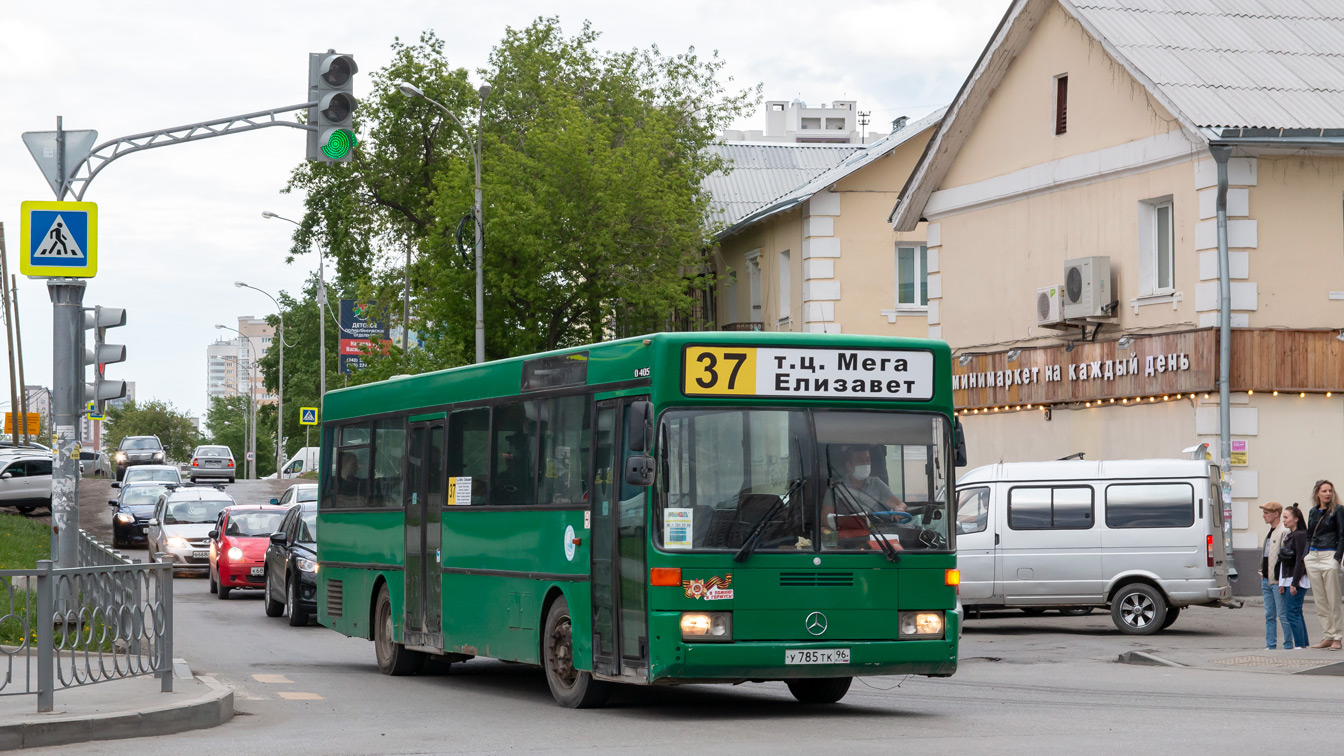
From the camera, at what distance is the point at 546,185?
136 ft

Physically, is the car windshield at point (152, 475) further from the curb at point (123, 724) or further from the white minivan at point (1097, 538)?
the curb at point (123, 724)

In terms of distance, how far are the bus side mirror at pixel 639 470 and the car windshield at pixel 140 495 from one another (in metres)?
32.3

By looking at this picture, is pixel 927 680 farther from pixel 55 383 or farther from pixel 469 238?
pixel 469 238

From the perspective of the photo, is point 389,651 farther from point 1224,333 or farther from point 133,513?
point 133,513

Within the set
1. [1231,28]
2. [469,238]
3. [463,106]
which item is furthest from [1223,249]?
[463,106]

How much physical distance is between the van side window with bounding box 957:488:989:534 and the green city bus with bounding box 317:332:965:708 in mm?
9334

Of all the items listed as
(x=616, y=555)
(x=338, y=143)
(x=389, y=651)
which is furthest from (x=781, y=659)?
(x=338, y=143)

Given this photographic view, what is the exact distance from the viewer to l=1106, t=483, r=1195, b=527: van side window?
849 inches

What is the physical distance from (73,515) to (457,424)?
14.4 ft

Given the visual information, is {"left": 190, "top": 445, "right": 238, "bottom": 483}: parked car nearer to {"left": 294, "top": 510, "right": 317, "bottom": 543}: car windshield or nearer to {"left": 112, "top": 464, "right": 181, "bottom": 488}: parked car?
{"left": 112, "top": 464, "right": 181, "bottom": 488}: parked car

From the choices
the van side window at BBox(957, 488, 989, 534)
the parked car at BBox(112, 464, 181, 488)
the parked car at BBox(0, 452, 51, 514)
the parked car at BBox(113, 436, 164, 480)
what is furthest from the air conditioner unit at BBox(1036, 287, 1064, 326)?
the parked car at BBox(113, 436, 164, 480)

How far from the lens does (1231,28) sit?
1134 inches

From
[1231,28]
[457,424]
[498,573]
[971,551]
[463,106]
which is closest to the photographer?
[498,573]

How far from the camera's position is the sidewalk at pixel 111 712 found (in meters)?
10.7
